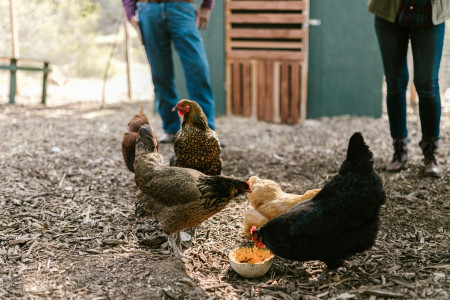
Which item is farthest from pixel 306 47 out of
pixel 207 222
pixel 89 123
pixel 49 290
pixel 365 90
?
pixel 49 290

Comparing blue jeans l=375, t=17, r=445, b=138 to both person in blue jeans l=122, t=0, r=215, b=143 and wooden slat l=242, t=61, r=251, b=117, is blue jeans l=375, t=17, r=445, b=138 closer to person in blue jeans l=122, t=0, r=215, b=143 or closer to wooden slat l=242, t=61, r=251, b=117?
person in blue jeans l=122, t=0, r=215, b=143

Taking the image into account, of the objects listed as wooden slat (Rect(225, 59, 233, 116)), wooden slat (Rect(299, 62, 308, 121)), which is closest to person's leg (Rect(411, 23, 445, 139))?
wooden slat (Rect(299, 62, 308, 121))

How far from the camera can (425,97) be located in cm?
344

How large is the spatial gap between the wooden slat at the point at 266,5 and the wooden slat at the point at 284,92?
757 mm

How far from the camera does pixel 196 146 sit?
3031mm

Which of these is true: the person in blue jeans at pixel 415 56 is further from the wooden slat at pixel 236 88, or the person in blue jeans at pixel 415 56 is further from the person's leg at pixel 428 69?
the wooden slat at pixel 236 88

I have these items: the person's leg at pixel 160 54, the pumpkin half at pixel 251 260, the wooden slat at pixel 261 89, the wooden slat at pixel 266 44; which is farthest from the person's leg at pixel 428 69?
the wooden slat at pixel 261 89

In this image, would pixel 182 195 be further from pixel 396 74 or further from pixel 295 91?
pixel 295 91

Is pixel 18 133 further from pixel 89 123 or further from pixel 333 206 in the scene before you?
pixel 333 206

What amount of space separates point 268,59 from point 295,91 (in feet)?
1.94

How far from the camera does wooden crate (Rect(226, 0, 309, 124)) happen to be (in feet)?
19.6

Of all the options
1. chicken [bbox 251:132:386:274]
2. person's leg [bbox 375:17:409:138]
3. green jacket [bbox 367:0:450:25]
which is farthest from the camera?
person's leg [bbox 375:17:409:138]

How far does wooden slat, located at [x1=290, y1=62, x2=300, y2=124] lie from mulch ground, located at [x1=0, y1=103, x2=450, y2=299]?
1396 millimetres

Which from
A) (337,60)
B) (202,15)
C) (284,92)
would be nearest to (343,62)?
(337,60)
